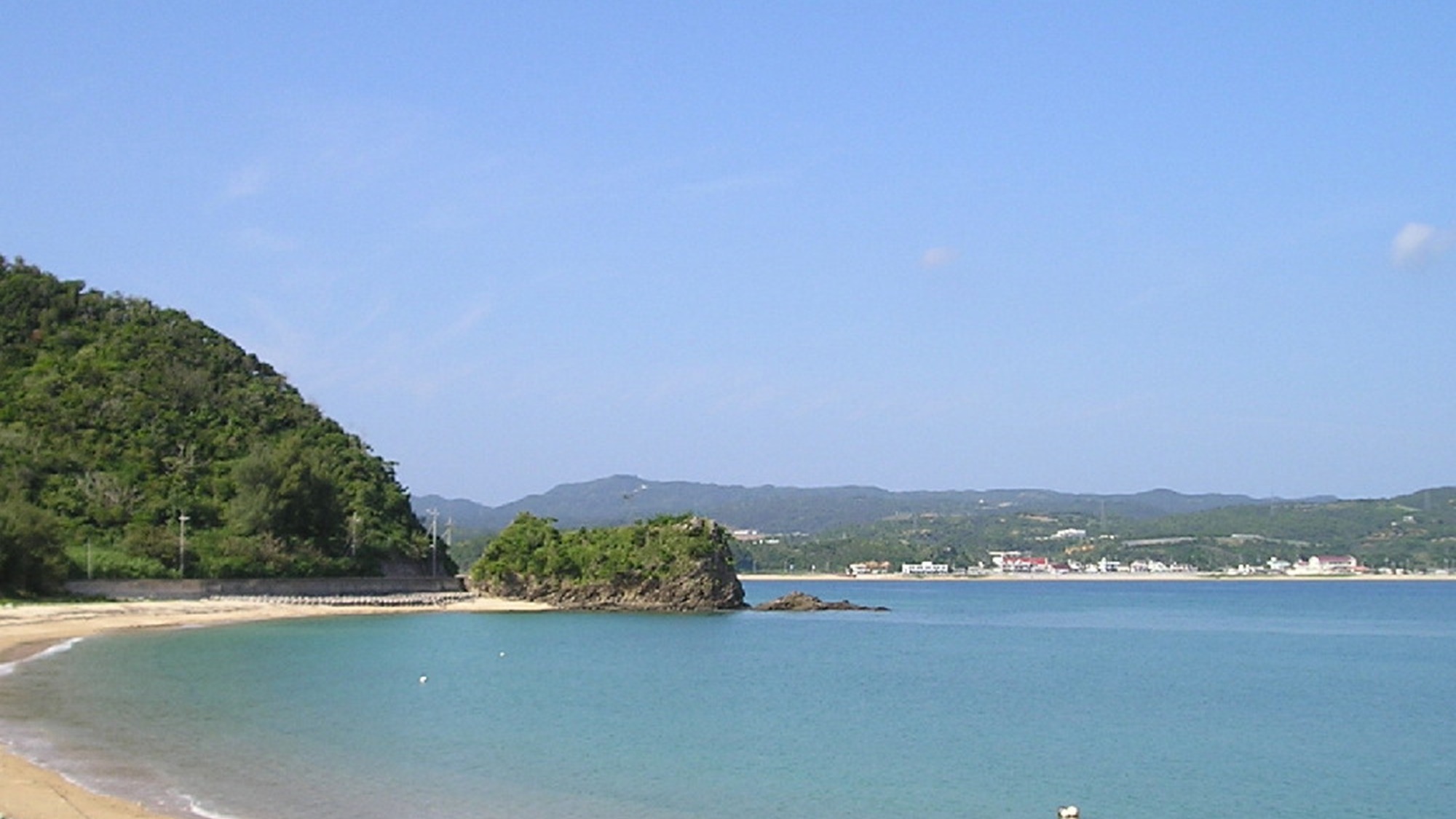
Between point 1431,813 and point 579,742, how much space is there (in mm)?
15139

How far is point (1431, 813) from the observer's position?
2231cm

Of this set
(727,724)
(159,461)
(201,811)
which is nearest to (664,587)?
(159,461)

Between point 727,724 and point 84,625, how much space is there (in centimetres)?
3144

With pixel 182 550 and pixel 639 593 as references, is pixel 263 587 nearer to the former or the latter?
pixel 182 550

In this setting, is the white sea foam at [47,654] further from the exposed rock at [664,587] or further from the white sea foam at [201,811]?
the exposed rock at [664,587]

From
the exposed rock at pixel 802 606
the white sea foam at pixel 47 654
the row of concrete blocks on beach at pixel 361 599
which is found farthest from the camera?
the exposed rock at pixel 802 606

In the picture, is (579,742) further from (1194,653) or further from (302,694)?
(1194,653)

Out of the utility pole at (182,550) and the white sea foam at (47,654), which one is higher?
the utility pole at (182,550)

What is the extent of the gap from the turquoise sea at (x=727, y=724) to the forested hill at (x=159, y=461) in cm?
1261

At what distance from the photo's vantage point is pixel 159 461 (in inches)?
3093

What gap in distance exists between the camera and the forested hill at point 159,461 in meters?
67.2

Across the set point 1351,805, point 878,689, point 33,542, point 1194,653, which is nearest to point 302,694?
point 878,689

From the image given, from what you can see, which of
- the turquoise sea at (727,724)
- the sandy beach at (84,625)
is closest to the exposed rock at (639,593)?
the sandy beach at (84,625)

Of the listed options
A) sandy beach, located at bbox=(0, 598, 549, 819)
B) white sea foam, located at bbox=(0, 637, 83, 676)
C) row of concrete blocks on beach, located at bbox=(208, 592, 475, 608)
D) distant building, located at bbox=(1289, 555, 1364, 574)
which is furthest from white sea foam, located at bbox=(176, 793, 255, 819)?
distant building, located at bbox=(1289, 555, 1364, 574)
